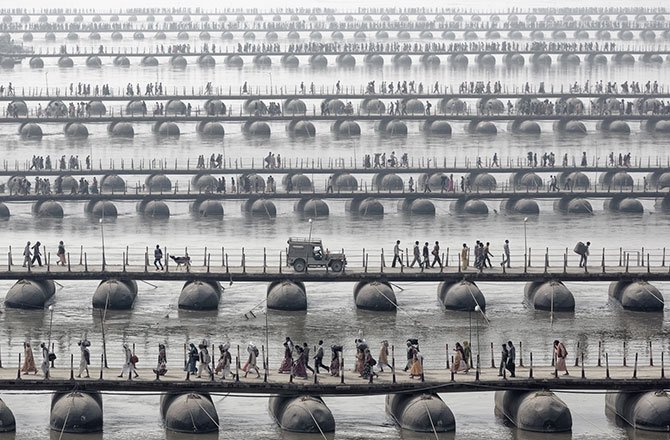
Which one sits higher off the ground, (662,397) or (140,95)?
(140,95)

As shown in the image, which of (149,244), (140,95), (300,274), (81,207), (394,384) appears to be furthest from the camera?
(140,95)

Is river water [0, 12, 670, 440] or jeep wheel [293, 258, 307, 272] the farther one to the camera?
jeep wheel [293, 258, 307, 272]

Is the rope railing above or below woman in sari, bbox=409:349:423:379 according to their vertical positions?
above

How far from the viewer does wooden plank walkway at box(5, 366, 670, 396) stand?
7312cm

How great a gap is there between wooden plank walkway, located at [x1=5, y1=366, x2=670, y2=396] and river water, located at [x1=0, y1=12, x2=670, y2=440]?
1967 millimetres

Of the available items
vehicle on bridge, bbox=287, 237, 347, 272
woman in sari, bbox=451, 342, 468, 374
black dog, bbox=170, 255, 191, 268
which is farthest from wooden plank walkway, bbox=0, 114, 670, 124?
woman in sari, bbox=451, 342, 468, 374

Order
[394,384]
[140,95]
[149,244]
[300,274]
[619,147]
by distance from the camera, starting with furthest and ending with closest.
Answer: [140,95] → [619,147] → [149,244] → [300,274] → [394,384]

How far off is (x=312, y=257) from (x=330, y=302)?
4514 mm

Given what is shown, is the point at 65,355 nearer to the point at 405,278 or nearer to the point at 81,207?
the point at 405,278

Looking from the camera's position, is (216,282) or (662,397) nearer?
(662,397)

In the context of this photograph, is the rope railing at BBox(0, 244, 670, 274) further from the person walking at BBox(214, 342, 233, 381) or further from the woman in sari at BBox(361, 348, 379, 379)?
the woman in sari at BBox(361, 348, 379, 379)

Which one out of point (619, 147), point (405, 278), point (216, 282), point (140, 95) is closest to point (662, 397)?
point (405, 278)

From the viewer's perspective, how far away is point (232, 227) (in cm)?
12531

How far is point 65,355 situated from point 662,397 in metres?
28.9
